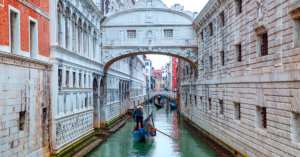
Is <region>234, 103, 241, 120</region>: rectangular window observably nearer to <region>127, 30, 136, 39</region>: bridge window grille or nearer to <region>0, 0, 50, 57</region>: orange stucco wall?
<region>0, 0, 50, 57</region>: orange stucco wall

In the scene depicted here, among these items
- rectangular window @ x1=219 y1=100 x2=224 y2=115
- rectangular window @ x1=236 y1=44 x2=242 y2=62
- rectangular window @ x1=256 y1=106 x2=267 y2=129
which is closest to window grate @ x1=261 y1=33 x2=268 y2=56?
rectangular window @ x1=256 y1=106 x2=267 y2=129

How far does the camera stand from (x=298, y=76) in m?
5.93

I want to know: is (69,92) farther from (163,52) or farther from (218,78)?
(163,52)

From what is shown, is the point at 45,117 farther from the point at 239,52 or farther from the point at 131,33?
the point at 131,33

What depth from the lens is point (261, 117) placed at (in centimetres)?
813

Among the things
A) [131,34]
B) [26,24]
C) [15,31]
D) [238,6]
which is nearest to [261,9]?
[238,6]

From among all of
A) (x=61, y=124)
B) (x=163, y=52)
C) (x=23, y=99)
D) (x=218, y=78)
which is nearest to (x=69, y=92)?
(x=61, y=124)

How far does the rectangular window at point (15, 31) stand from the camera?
7164 mm

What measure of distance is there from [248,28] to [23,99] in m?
6.55

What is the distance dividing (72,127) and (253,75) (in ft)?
21.6

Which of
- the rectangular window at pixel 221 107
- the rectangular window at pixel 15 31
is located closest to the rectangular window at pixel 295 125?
the rectangular window at pixel 221 107

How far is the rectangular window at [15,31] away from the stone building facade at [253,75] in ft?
20.1

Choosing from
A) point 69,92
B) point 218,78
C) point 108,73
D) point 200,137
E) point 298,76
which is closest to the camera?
point 298,76

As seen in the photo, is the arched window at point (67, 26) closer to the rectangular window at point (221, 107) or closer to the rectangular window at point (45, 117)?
the rectangular window at point (45, 117)
